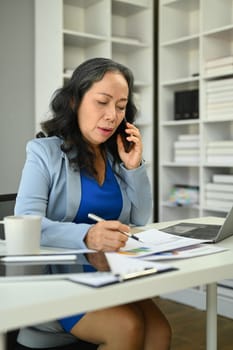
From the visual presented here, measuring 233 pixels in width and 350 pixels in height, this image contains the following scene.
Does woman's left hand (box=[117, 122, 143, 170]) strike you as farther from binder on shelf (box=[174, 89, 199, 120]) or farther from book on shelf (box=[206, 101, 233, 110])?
binder on shelf (box=[174, 89, 199, 120])

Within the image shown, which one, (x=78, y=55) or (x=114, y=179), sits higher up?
(x=78, y=55)

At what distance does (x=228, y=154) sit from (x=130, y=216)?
1682 millimetres

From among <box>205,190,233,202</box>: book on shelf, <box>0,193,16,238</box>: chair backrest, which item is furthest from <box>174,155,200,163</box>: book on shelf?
<box>0,193,16,238</box>: chair backrest

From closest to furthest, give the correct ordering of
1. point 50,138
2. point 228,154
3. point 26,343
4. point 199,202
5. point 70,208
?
point 26,343
point 70,208
point 50,138
point 228,154
point 199,202

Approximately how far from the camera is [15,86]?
3277mm

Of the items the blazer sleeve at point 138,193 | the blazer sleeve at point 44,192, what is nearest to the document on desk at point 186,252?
the blazer sleeve at point 44,192

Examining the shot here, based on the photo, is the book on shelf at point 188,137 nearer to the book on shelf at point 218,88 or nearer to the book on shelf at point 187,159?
the book on shelf at point 187,159

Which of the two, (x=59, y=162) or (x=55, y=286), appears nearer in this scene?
(x=55, y=286)

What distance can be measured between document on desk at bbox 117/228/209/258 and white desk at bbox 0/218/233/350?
A: 3.7 inches

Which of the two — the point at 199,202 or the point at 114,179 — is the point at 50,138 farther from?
the point at 199,202

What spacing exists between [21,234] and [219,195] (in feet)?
7.60

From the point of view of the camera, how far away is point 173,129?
362 cm

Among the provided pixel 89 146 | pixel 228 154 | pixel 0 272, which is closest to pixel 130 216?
pixel 89 146

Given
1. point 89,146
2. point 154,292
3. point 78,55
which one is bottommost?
point 154,292
